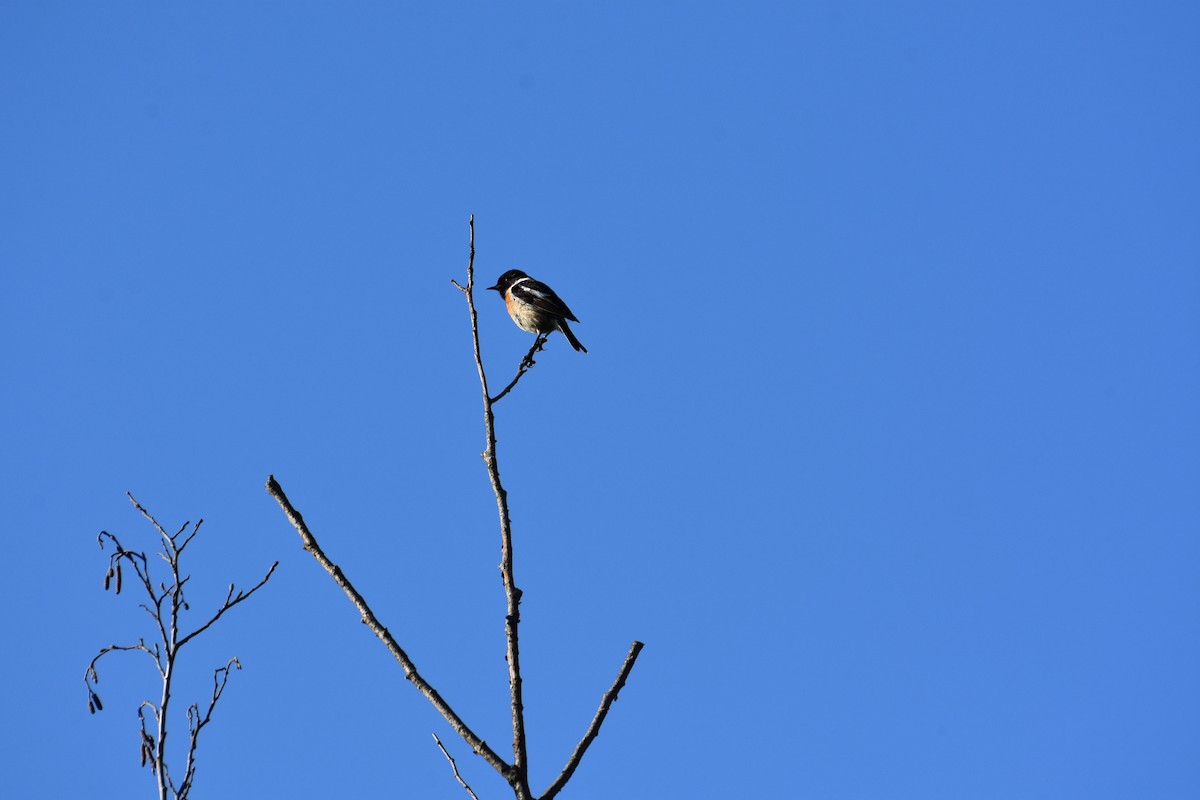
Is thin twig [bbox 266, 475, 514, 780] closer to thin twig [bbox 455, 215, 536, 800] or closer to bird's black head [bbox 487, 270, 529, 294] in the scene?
thin twig [bbox 455, 215, 536, 800]

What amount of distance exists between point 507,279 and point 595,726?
9.23 m

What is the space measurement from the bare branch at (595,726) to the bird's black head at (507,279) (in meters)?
8.96

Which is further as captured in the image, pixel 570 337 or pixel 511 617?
pixel 570 337

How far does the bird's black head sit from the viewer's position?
454 inches

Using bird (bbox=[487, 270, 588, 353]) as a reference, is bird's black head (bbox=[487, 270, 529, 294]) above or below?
above

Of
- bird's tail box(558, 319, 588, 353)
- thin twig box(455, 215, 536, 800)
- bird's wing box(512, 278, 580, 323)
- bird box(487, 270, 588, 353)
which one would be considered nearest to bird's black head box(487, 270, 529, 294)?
bird box(487, 270, 588, 353)

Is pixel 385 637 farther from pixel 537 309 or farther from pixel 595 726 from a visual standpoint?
pixel 537 309

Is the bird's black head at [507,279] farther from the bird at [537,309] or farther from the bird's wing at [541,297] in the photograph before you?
the bird's wing at [541,297]

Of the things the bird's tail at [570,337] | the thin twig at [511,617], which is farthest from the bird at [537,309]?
the thin twig at [511,617]

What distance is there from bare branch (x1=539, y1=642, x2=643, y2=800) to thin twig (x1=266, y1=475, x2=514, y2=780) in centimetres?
13

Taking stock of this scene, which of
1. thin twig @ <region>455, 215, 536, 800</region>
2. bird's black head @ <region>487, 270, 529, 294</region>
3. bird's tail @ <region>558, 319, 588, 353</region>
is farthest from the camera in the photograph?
bird's black head @ <region>487, 270, 529, 294</region>

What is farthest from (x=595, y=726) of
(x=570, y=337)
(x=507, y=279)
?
(x=507, y=279)

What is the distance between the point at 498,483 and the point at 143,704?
7.31 ft

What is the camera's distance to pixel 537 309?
10695mm
